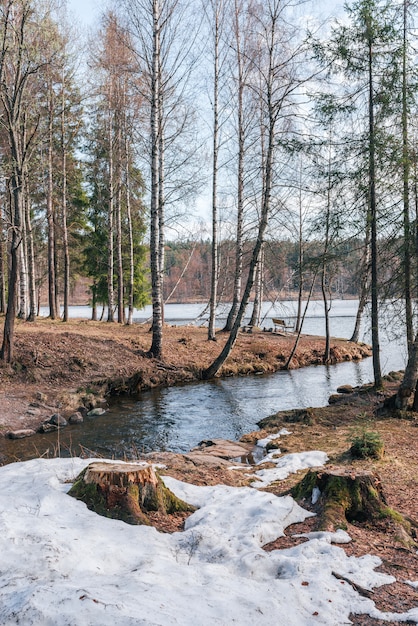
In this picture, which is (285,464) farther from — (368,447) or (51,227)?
(51,227)

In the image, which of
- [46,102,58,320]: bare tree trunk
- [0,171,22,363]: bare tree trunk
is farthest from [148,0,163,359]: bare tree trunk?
[46,102,58,320]: bare tree trunk

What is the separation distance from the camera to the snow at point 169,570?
244cm

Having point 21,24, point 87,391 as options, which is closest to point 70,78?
point 21,24

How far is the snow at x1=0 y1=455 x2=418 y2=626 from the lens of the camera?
244 cm

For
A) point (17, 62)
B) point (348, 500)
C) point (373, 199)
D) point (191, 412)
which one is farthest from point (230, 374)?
point (348, 500)

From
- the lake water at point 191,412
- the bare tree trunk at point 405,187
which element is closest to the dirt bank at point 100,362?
the lake water at point 191,412

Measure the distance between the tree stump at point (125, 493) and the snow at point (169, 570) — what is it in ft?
0.42

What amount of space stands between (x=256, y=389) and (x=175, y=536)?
1052 centimetres

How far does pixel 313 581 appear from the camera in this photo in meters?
3.07

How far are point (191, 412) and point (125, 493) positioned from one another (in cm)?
719

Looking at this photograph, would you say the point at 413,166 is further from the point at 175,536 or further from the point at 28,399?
the point at 28,399

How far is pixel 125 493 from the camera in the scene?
402 centimetres

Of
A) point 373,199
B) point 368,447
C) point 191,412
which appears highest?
point 373,199

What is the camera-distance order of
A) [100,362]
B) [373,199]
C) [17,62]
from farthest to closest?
[100,362] < [17,62] < [373,199]
